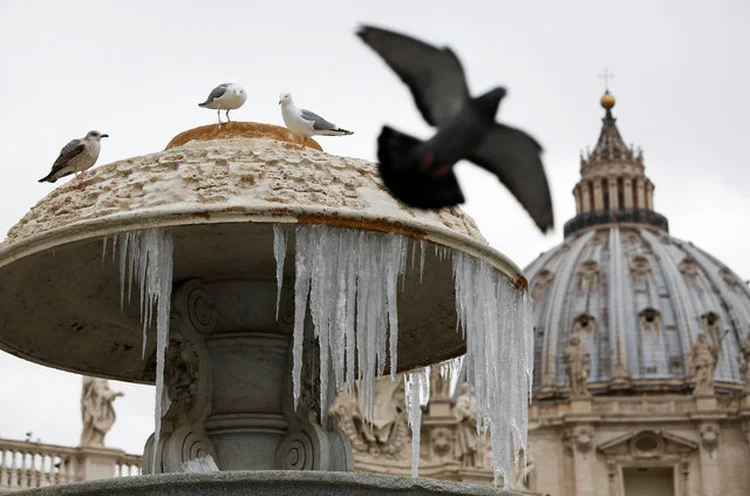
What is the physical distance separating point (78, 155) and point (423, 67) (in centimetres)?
425

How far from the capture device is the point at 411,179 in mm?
6090

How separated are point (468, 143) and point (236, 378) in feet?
15.5

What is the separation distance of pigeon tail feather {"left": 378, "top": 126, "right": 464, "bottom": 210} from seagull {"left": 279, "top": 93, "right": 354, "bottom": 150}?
4.34m

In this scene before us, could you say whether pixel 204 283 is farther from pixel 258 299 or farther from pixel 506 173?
pixel 506 173

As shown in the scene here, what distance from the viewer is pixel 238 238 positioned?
1018cm

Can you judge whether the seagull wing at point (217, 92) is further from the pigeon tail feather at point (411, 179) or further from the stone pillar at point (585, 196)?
the stone pillar at point (585, 196)

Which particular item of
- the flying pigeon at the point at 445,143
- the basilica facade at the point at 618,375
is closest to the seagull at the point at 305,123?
the flying pigeon at the point at 445,143

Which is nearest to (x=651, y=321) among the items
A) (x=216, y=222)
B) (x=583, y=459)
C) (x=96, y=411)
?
(x=583, y=459)

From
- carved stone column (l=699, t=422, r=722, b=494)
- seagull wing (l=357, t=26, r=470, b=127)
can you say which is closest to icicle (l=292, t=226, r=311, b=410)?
seagull wing (l=357, t=26, r=470, b=127)

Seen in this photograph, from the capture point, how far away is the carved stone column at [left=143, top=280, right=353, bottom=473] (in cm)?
1042

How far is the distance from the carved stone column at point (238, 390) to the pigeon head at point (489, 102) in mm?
4194

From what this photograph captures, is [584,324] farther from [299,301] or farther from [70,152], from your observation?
[299,301]

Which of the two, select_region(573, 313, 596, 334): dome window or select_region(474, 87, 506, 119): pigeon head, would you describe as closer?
select_region(474, 87, 506, 119): pigeon head

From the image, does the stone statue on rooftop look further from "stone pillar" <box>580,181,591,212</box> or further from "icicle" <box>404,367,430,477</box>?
"stone pillar" <box>580,181,591,212</box>
